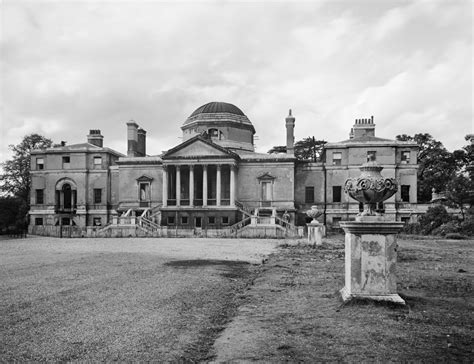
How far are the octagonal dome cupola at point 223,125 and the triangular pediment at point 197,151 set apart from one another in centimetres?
527

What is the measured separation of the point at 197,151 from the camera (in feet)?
140

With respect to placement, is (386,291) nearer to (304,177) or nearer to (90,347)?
(90,347)

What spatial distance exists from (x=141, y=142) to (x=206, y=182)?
1370 cm

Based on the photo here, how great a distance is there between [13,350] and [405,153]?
142 ft

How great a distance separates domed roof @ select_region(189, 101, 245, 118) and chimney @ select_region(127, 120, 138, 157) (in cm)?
710

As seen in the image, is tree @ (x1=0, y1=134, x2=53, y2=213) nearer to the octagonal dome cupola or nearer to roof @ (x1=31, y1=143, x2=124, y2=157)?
roof @ (x1=31, y1=143, x2=124, y2=157)

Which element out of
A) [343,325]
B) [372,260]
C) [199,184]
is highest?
[199,184]

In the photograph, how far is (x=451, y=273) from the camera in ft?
41.2

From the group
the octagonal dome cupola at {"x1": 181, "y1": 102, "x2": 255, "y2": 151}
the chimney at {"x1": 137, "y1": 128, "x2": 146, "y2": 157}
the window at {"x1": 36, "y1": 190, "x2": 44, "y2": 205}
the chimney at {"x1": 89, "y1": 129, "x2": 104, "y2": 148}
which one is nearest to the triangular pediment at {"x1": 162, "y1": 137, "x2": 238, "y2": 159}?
the octagonal dome cupola at {"x1": 181, "y1": 102, "x2": 255, "y2": 151}

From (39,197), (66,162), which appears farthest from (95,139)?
(39,197)

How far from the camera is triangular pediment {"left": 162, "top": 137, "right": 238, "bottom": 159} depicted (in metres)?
42.1

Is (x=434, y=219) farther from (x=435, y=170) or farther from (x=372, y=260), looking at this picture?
(x=372, y=260)

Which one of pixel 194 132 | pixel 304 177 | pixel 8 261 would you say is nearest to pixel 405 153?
pixel 304 177

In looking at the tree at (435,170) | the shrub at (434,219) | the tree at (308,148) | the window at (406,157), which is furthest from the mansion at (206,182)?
the tree at (308,148)
